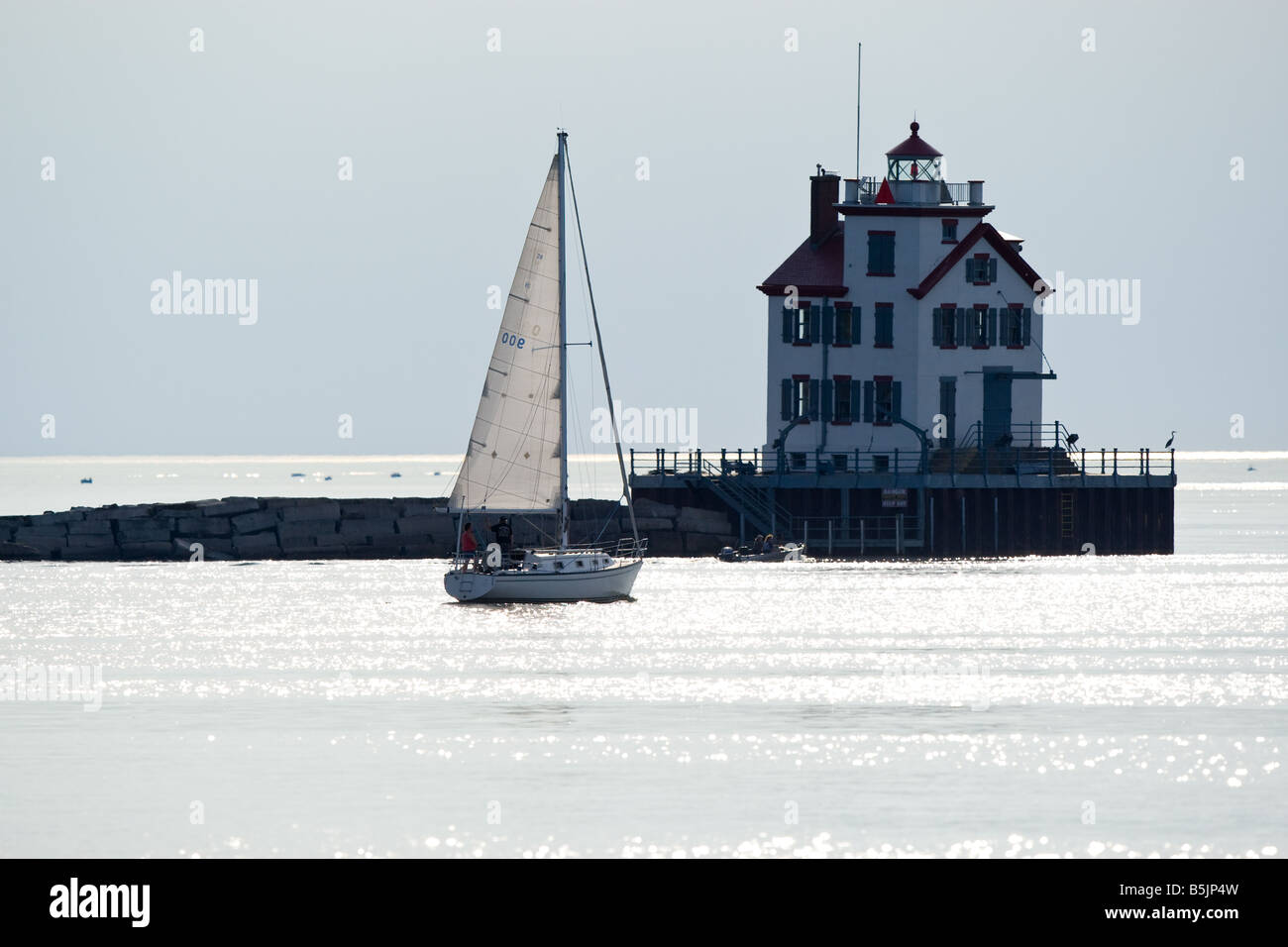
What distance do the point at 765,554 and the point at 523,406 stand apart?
22037 mm

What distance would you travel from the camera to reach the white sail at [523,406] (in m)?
54.3

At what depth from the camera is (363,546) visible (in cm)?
7844

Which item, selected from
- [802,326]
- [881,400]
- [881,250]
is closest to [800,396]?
[802,326]

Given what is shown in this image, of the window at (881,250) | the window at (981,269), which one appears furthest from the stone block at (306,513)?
the window at (981,269)

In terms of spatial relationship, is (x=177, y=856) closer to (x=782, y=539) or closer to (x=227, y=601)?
(x=227, y=601)

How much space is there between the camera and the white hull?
53469 mm

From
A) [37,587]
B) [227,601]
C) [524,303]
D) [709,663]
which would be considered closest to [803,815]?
[709,663]

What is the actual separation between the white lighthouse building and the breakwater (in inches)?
172

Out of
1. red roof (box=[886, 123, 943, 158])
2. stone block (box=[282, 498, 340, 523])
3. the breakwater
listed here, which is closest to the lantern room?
red roof (box=[886, 123, 943, 158])

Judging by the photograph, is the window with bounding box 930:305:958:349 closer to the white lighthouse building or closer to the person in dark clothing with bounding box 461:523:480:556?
the white lighthouse building

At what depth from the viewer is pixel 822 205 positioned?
82688mm

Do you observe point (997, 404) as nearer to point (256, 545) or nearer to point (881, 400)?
point (881, 400)
